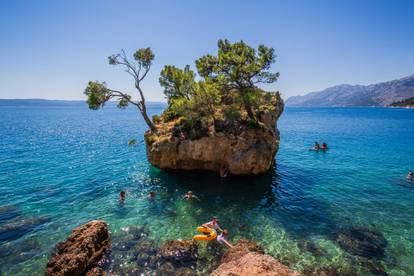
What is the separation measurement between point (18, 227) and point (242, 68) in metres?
25.0

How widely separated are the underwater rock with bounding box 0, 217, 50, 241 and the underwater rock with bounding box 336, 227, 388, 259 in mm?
22285

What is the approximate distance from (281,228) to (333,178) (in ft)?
47.8

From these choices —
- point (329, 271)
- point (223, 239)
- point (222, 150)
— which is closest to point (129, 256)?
point (223, 239)

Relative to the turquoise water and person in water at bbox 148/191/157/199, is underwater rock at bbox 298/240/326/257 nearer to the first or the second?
the turquoise water

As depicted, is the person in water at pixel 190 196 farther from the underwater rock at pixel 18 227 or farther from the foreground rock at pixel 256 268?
the foreground rock at pixel 256 268

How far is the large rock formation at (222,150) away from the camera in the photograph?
25.3 meters

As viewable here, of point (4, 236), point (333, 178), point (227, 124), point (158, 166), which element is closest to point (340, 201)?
point (333, 178)

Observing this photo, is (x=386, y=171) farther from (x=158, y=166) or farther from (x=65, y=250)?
(x=65, y=250)

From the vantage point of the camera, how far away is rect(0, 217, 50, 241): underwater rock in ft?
51.2

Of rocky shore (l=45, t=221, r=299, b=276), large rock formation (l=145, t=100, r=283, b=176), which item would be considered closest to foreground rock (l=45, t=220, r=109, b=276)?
rocky shore (l=45, t=221, r=299, b=276)

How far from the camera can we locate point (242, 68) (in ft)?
83.3

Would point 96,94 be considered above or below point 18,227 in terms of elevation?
above

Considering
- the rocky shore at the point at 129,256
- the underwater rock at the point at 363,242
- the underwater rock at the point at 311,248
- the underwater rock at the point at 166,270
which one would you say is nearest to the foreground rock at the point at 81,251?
the rocky shore at the point at 129,256

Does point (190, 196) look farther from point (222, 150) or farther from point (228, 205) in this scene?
point (222, 150)
